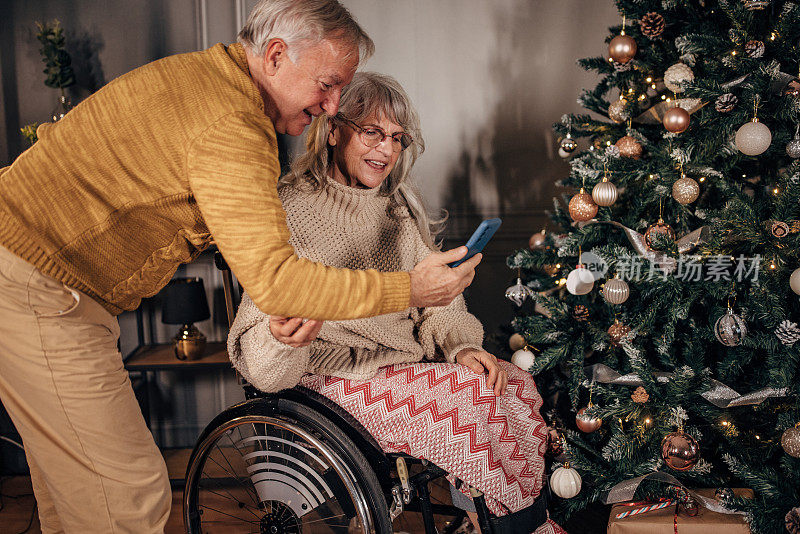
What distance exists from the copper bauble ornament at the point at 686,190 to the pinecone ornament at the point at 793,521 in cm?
88

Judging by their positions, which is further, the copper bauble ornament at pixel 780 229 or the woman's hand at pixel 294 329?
the copper bauble ornament at pixel 780 229

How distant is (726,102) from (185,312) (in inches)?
78.4

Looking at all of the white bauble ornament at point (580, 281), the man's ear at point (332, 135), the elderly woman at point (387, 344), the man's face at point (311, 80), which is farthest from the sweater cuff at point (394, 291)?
the white bauble ornament at point (580, 281)

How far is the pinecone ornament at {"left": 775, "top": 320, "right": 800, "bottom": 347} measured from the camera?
5.22 feet

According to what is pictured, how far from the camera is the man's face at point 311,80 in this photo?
116cm

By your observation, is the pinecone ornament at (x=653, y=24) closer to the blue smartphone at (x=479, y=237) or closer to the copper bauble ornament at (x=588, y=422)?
the blue smartphone at (x=479, y=237)

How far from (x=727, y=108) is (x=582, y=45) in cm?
105

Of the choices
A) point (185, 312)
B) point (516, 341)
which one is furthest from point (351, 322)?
point (185, 312)

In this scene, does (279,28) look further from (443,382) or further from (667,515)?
(667,515)

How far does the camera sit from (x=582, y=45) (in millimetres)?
2543

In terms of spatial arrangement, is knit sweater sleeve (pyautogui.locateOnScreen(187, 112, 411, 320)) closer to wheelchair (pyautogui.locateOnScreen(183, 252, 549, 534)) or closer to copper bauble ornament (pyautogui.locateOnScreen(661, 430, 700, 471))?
wheelchair (pyautogui.locateOnScreen(183, 252, 549, 534))

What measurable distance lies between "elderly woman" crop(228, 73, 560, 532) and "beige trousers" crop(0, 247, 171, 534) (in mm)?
341

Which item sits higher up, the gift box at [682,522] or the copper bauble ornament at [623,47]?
the copper bauble ornament at [623,47]

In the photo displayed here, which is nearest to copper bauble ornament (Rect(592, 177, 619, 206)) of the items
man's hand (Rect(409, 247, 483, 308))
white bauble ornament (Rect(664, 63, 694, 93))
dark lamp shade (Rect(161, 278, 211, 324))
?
white bauble ornament (Rect(664, 63, 694, 93))
